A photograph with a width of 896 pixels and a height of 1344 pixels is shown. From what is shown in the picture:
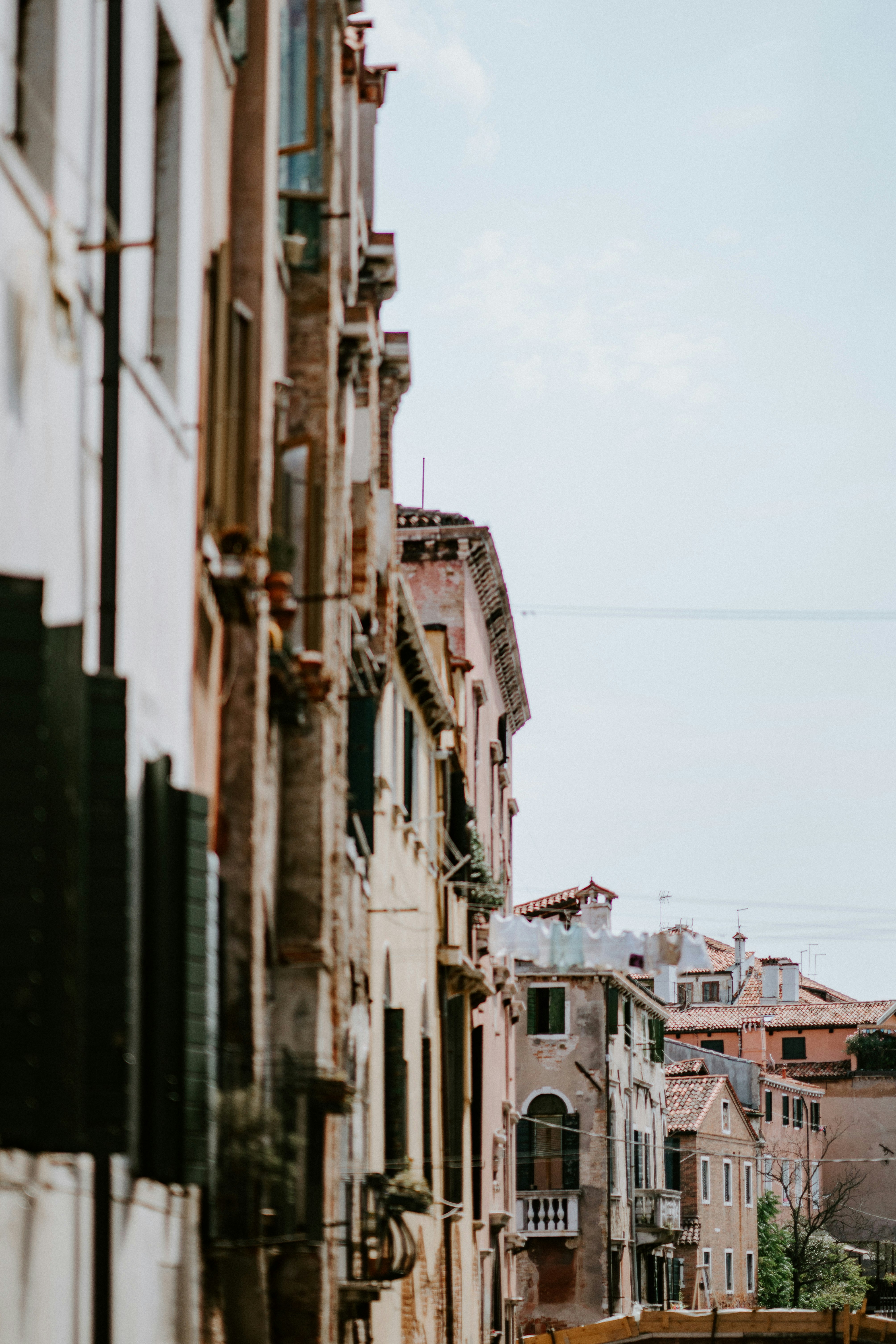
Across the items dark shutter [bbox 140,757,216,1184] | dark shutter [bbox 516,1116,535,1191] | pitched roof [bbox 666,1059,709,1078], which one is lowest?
dark shutter [bbox 516,1116,535,1191]

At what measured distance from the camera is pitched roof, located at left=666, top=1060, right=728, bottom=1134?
57.7 m

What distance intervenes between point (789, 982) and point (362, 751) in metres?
71.1

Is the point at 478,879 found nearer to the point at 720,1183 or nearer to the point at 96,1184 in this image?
the point at 96,1184

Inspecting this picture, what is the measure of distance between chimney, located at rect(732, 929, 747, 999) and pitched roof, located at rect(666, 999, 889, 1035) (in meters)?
2.60

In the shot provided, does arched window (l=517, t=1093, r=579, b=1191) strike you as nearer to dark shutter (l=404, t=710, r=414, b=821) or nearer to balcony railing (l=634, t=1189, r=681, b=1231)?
balcony railing (l=634, t=1189, r=681, b=1231)

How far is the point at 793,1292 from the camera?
62625 mm

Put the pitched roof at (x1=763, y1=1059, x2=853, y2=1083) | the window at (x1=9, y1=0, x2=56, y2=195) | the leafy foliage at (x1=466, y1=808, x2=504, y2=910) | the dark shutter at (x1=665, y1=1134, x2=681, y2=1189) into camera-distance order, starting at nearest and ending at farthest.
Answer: the window at (x1=9, y1=0, x2=56, y2=195)
the leafy foliage at (x1=466, y1=808, x2=504, y2=910)
the dark shutter at (x1=665, y1=1134, x2=681, y2=1189)
the pitched roof at (x1=763, y1=1059, x2=853, y2=1083)

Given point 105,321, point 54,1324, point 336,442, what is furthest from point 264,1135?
point 336,442

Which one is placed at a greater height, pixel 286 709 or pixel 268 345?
pixel 268 345

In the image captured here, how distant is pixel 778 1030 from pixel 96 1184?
73485 mm

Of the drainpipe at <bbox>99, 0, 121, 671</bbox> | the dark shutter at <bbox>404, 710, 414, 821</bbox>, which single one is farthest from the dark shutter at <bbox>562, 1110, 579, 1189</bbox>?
the drainpipe at <bbox>99, 0, 121, 671</bbox>

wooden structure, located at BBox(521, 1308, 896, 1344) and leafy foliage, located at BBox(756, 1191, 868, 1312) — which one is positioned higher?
wooden structure, located at BBox(521, 1308, 896, 1344)

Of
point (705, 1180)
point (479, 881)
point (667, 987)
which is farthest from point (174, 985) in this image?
point (667, 987)

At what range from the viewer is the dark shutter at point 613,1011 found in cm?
4431
